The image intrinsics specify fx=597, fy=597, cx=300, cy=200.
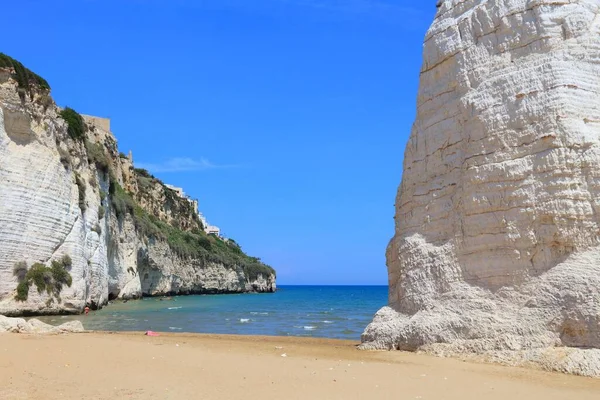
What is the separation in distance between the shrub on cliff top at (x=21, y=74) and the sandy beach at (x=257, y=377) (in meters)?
18.6

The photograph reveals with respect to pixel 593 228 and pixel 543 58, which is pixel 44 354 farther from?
pixel 543 58

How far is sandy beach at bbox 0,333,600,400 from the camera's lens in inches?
280

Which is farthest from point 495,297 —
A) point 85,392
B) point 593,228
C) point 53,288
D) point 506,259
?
point 53,288

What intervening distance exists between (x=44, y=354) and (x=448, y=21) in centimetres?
955

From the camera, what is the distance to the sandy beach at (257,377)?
280 inches

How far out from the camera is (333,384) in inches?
305

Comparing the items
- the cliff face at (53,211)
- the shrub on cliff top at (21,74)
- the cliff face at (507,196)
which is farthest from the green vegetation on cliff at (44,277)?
the cliff face at (507,196)

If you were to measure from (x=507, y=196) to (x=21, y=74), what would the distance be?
78.3 feet

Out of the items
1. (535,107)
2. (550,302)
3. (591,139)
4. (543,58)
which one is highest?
(543,58)

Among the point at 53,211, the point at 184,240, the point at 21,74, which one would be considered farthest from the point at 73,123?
the point at 184,240

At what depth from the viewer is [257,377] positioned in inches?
322

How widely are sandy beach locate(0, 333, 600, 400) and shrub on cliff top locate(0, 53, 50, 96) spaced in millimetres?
18609

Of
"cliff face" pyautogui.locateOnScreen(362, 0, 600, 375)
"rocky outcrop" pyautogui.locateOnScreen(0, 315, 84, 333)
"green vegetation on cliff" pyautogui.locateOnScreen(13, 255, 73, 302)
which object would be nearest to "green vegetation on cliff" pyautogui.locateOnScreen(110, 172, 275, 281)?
"green vegetation on cliff" pyautogui.locateOnScreen(13, 255, 73, 302)

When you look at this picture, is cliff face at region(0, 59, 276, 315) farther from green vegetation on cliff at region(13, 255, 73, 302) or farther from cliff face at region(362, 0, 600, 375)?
cliff face at region(362, 0, 600, 375)
